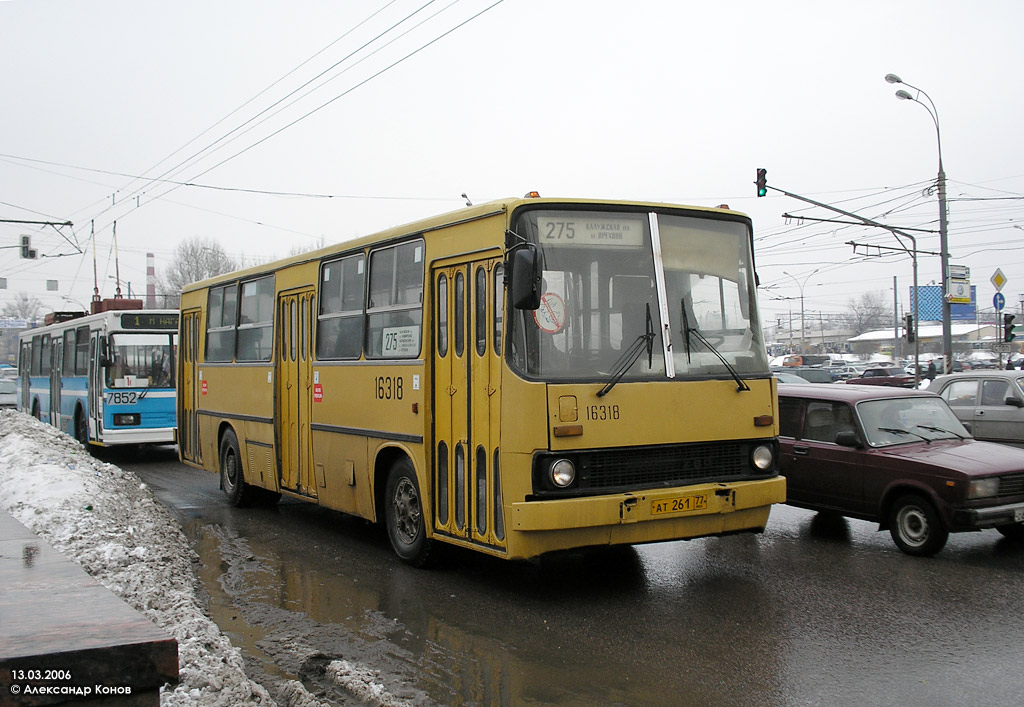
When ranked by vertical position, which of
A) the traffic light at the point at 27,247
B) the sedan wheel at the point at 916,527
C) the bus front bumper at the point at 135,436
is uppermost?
the traffic light at the point at 27,247

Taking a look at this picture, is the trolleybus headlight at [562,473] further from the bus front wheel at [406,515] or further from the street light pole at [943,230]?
the street light pole at [943,230]

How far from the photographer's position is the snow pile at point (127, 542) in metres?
4.95

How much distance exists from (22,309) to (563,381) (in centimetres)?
13474

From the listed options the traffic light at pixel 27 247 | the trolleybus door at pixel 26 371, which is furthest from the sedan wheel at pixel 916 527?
the traffic light at pixel 27 247

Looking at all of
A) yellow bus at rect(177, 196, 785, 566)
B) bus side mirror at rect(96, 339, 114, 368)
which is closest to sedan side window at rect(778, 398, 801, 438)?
yellow bus at rect(177, 196, 785, 566)

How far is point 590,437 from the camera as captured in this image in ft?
22.6

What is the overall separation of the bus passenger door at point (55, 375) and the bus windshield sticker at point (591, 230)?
20.0 m

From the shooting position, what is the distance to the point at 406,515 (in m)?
8.62

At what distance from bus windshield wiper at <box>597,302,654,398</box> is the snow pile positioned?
3.11m

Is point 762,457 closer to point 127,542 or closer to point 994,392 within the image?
point 127,542

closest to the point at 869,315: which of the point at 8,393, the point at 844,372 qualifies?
the point at 844,372

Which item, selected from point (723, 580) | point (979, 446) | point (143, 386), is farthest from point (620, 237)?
point (143, 386)

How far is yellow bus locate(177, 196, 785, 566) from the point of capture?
6906 mm

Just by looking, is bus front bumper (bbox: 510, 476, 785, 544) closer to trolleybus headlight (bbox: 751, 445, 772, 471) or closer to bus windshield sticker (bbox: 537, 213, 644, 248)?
trolleybus headlight (bbox: 751, 445, 772, 471)
